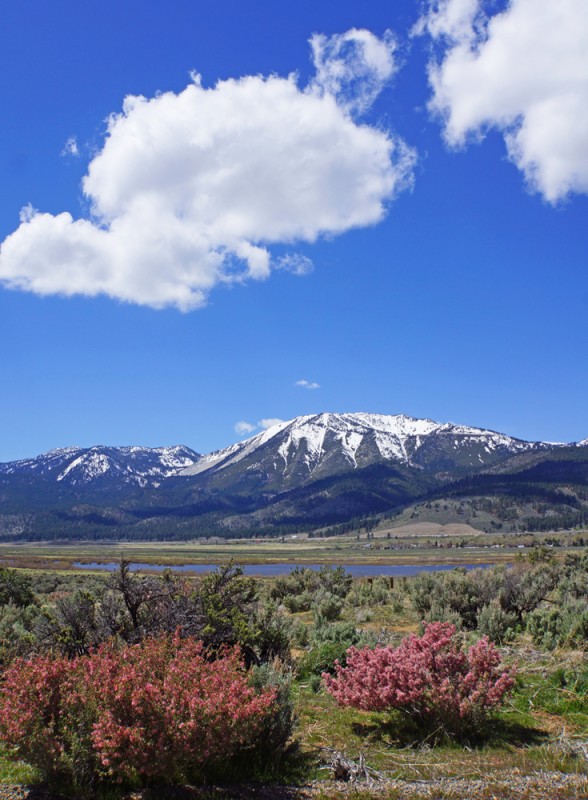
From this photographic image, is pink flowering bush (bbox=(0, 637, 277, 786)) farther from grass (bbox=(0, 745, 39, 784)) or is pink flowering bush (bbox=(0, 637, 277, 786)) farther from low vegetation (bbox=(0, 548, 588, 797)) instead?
grass (bbox=(0, 745, 39, 784))

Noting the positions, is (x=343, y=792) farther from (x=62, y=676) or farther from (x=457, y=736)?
(x=62, y=676)

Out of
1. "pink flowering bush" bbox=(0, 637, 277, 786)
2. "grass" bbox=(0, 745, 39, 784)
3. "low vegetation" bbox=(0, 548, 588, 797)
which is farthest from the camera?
"grass" bbox=(0, 745, 39, 784)

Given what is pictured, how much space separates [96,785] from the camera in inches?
236

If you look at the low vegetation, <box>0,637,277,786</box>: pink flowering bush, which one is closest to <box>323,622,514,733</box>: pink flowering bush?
the low vegetation

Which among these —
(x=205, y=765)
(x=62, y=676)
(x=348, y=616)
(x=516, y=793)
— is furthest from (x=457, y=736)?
(x=348, y=616)

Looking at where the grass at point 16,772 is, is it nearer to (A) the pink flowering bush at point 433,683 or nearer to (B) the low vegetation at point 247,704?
(B) the low vegetation at point 247,704

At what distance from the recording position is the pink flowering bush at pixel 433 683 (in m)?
7.25

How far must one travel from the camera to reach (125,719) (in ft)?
18.8

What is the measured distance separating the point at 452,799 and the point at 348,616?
48.1 ft

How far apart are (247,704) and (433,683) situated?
8.75 feet

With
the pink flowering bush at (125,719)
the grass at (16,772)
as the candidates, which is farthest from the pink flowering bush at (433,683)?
the grass at (16,772)

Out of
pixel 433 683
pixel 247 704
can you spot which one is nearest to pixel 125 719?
pixel 247 704

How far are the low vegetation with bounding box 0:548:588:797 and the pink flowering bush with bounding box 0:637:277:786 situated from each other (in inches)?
0.6

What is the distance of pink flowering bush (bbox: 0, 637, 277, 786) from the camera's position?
5.54m
